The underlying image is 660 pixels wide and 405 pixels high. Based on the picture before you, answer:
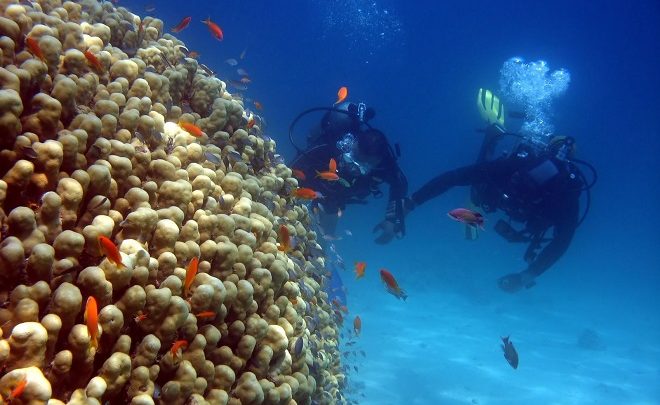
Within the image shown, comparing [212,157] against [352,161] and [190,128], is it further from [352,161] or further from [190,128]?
[352,161]

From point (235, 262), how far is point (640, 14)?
143 feet

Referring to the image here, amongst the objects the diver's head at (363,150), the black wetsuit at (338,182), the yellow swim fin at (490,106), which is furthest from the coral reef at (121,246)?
the yellow swim fin at (490,106)

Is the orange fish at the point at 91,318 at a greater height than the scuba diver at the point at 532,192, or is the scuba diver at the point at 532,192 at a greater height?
the scuba diver at the point at 532,192

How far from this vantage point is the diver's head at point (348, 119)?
8.49 meters

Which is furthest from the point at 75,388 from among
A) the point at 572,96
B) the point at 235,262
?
the point at 572,96

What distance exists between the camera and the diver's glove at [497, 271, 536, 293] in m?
9.65

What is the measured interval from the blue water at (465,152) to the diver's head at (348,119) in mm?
6909

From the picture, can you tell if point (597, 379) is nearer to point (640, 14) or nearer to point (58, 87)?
point (58, 87)

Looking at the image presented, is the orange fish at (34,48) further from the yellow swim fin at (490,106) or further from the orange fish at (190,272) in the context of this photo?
the yellow swim fin at (490,106)

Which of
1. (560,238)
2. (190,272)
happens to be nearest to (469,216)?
(190,272)

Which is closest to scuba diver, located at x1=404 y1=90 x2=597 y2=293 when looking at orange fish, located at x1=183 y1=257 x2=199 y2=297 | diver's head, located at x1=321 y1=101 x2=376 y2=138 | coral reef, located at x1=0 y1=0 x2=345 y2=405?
diver's head, located at x1=321 y1=101 x2=376 y2=138

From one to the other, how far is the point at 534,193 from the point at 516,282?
2.08m

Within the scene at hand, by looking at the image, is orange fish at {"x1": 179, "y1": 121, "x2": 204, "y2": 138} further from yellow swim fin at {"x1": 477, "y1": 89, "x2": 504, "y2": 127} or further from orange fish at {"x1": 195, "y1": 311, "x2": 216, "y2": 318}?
yellow swim fin at {"x1": 477, "y1": 89, "x2": 504, "y2": 127}

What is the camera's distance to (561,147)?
30.8 ft
